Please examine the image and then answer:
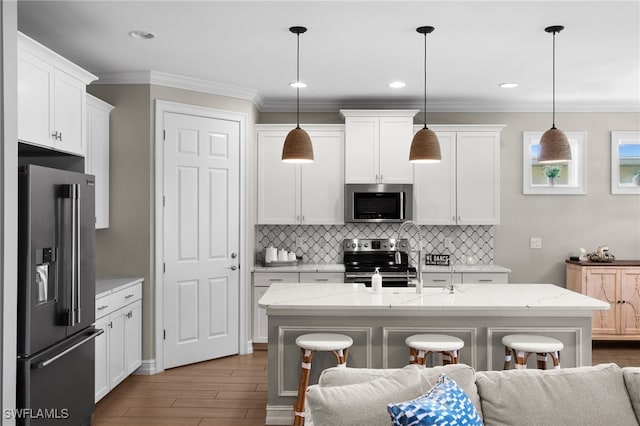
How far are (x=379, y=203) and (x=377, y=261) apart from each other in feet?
2.15

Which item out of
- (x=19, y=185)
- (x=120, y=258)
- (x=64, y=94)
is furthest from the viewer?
(x=120, y=258)

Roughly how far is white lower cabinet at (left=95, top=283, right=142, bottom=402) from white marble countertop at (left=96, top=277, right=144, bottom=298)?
0.11 ft

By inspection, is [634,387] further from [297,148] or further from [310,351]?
[297,148]

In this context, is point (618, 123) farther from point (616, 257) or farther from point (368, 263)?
point (368, 263)

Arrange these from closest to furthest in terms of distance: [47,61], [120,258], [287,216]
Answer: [47,61]
[120,258]
[287,216]

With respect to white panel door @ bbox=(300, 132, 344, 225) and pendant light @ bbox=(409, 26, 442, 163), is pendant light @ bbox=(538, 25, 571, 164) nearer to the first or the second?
pendant light @ bbox=(409, 26, 442, 163)

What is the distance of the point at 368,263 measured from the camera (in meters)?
5.57

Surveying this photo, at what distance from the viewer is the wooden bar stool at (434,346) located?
3.12 metres

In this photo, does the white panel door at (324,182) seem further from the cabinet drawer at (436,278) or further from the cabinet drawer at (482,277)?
the cabinet drawer at (482,277)

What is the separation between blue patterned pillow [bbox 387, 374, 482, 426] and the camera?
1680 millimetres

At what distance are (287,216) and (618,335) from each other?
12.2 feet

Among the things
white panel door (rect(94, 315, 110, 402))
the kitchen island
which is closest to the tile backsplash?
white panel door (rect(94, 315, 110, 402))

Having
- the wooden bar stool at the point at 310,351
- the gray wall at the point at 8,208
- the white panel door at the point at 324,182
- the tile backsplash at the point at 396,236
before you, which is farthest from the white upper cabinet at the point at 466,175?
the gray wall at the point at 8,208

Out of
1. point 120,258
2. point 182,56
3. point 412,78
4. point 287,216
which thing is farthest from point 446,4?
point 120,258
